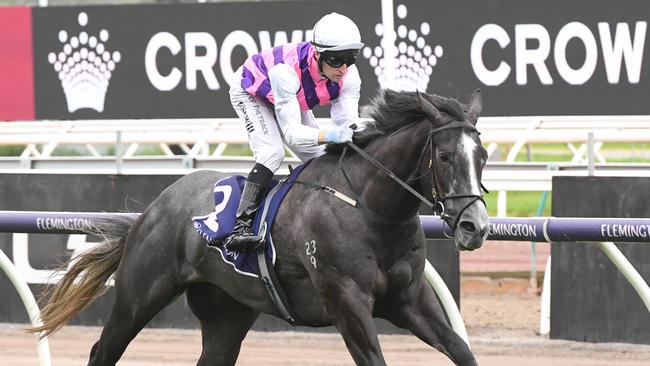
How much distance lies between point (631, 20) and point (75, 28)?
14.2 feet

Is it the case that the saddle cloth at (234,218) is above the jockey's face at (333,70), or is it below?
below

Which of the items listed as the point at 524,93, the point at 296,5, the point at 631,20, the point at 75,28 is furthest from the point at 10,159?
the point at 631,20

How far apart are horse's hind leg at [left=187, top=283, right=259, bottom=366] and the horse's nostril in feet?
5.29

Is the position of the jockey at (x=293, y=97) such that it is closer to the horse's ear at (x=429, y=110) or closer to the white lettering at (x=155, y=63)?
the horse's ear at (x=429, y=110)

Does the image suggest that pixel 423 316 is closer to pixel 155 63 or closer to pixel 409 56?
pixel 409 56

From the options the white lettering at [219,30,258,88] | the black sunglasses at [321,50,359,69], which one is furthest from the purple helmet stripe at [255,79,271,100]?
the white lettering at [219,30,258,88]

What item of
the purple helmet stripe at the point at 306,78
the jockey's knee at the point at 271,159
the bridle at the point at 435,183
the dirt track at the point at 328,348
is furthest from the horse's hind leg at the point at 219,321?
the dirt track at the point at 328,348

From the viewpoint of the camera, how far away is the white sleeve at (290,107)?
203 inches

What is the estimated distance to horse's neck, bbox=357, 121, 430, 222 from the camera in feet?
16.2

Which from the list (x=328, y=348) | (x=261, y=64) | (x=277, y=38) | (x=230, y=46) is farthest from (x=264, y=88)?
(x=230, y=46)

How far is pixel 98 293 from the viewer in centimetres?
609

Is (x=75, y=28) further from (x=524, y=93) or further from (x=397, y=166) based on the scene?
(x=397, y=166)

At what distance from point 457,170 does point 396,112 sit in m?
0.52

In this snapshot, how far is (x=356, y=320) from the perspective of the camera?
191 inches
